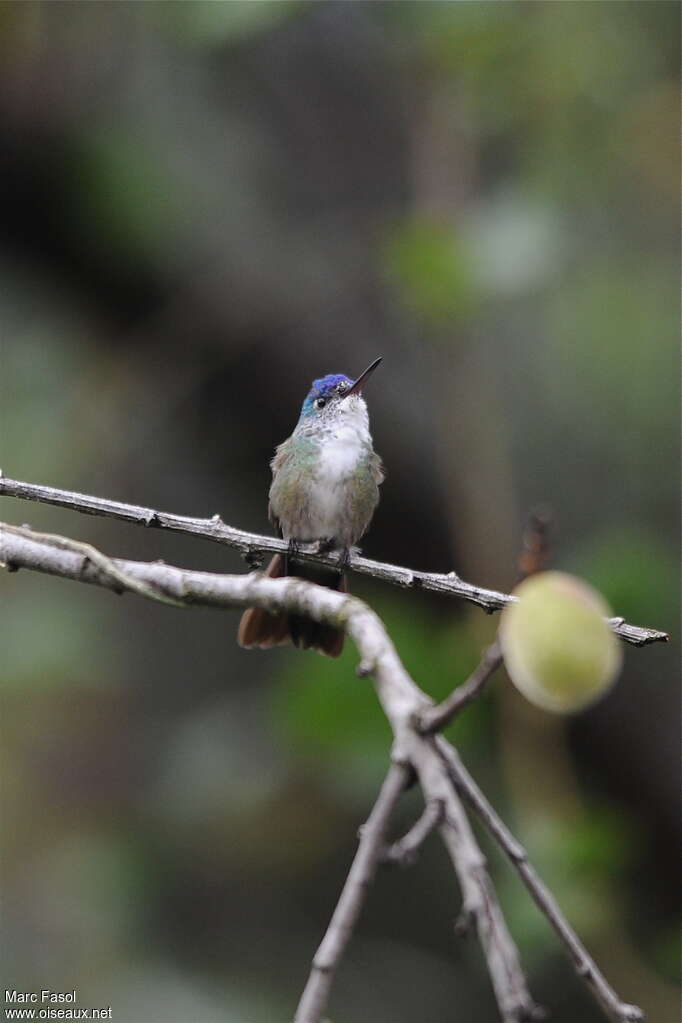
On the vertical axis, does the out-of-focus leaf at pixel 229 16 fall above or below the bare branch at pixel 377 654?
above

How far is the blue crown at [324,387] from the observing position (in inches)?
135

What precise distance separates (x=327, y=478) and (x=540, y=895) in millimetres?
2379

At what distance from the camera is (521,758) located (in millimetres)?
2885

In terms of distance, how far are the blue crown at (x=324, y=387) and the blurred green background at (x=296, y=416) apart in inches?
10.6

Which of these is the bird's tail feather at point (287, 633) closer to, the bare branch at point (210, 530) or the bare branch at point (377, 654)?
the bare branch at point (210, 530)

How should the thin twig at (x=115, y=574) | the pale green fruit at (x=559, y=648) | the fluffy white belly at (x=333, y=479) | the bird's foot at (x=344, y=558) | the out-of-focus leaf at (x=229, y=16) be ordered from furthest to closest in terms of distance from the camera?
1. the fluffy white belly at (x=333, y=479)
2. the out-of-focus leaf at (x=229, y=16)
3. the bird's foot at (x=344, y=558)
4. the thin twig at (x=115, y=574)
5. the pale green fruit at (x=559, y=648)

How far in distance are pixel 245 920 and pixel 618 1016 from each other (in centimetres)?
358

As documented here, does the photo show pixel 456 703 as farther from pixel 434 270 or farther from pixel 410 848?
pixel 434 270

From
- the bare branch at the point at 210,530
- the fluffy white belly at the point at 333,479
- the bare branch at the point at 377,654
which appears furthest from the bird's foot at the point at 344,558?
the bare branch at the point at 377,654

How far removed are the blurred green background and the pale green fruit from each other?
6.24 feet

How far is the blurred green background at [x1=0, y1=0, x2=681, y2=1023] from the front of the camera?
3.08 meters

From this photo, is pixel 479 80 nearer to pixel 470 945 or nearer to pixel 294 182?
pixel 294 182

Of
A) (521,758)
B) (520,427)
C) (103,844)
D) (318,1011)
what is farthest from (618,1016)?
(520,427)

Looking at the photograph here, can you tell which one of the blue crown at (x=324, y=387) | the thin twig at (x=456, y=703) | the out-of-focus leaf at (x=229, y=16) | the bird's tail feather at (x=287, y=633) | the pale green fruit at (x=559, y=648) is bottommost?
the thin twig at (x=456, y=703)
